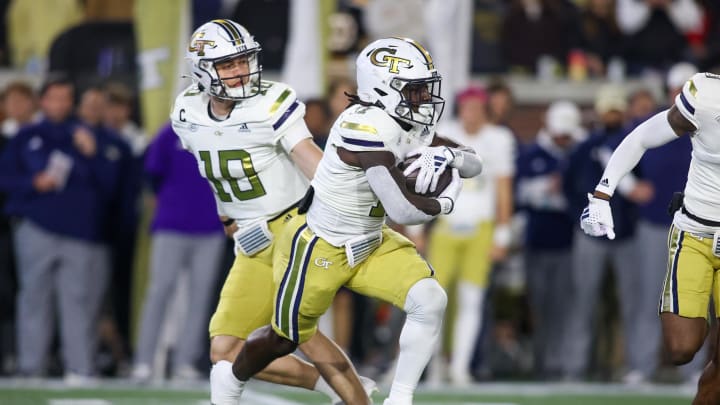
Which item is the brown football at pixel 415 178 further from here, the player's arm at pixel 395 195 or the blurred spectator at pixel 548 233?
the blurred spectator at pixel 548 233

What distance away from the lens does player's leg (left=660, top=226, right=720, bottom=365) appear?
5.68 meters

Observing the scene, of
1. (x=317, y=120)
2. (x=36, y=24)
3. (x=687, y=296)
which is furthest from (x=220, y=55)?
(x=36, y=24)

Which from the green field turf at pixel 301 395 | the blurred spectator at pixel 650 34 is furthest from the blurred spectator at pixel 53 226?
the blurred spectator at pixel 650 34

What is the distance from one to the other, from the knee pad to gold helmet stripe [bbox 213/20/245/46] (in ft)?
4.48

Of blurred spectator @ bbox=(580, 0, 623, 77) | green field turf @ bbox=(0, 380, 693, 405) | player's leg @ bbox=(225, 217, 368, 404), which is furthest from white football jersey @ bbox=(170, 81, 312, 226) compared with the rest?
blurred spectator @ bbox=(580, 0, 623, 77)

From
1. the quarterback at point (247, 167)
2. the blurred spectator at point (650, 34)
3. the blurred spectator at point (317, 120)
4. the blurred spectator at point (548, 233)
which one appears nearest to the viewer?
the quarterback at point (247, 167)

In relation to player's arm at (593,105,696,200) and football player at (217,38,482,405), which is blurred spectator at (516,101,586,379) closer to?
player's arm at (593,105,696,200)

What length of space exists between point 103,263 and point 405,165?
151 inches

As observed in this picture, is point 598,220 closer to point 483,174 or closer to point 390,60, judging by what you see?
point 390,60

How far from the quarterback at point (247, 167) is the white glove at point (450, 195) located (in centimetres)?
67

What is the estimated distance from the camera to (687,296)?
5699 millimetres

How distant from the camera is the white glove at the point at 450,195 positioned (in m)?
5.42

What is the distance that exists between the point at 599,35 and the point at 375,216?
641 centimetres

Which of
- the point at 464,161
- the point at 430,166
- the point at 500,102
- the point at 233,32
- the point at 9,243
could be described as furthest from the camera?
the point at 500,102
